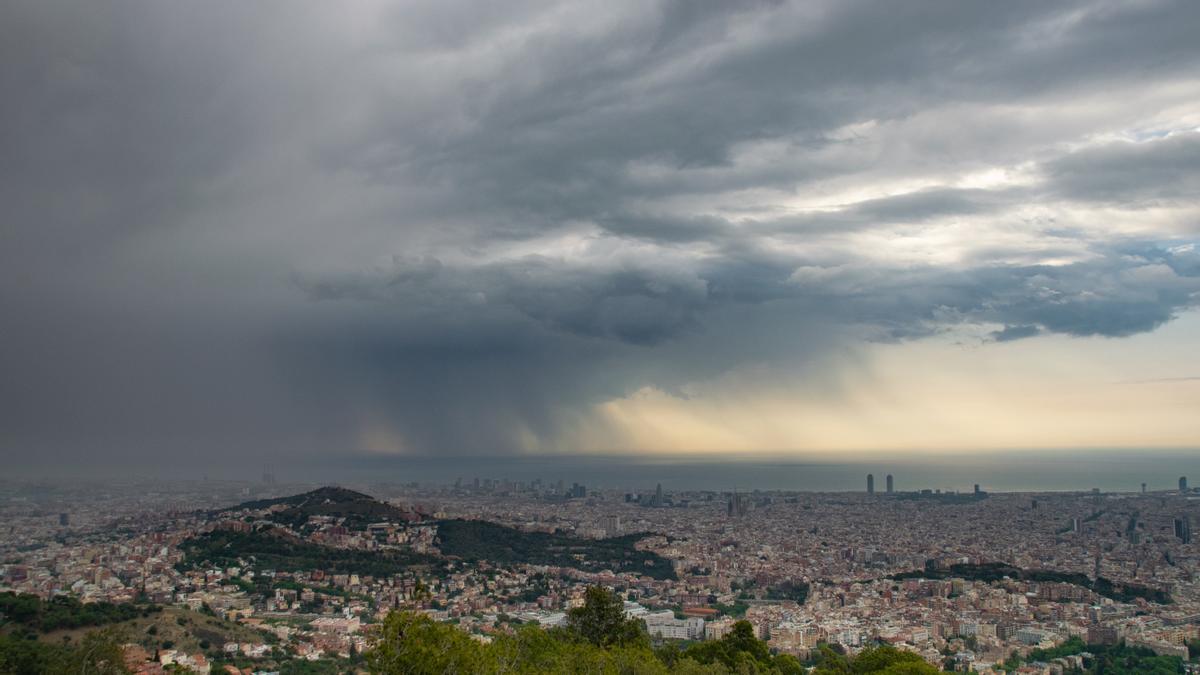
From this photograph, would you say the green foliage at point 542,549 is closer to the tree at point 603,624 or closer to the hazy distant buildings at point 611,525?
the hazy distant buildings at point 611,525

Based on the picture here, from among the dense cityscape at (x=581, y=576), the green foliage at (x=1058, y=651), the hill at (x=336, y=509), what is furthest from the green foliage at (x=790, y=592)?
the hill at (x=336, y=509)

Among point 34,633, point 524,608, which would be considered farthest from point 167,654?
point 524,608

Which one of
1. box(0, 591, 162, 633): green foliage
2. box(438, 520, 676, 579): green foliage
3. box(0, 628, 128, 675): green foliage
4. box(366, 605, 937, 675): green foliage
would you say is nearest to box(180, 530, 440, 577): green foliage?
box(438, 520, 676, 579): green foliage

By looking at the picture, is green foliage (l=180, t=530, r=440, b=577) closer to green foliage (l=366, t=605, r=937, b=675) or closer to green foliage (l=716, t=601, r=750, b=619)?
green foliage (l=716, t=601, r=750, b=619)

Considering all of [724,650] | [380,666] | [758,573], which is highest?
[380,666]

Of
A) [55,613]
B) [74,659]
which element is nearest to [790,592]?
[55,613]

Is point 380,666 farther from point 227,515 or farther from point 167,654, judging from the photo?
point 227,515

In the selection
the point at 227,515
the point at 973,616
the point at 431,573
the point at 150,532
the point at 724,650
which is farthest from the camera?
the point at 227,515
